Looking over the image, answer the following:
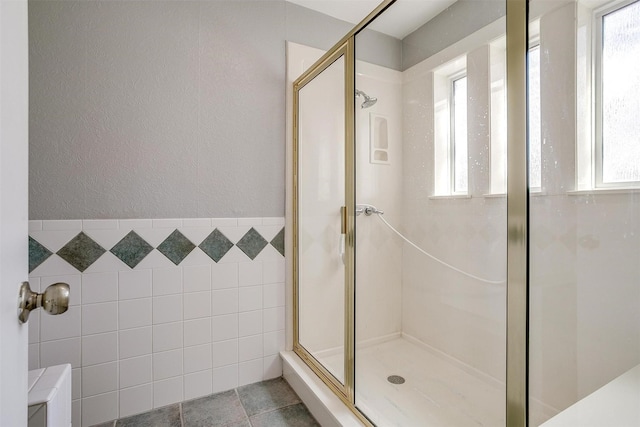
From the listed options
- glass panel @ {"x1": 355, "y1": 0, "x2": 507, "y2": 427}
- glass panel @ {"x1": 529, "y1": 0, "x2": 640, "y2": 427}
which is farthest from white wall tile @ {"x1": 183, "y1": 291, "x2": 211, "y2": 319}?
glass panel @ {"x1": 529, "y1": 0, "x2": 640, "y2": 427}

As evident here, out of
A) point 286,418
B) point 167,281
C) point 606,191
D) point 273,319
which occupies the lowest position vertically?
point 286,418

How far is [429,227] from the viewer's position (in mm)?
1839

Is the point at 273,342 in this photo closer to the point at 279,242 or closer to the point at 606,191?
the point at 279,242

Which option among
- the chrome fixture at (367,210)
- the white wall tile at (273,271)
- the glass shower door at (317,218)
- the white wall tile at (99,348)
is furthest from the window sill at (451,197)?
the white wall tile at (99,348)

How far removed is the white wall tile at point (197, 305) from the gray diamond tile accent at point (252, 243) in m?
0.29

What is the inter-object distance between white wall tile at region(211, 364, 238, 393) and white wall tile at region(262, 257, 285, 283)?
1.61ft

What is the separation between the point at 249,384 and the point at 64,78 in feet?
5.65

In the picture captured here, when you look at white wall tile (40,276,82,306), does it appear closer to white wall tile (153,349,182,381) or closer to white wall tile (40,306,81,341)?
white wall tile (40,306,81,341)

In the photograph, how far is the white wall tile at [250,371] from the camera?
171 cm

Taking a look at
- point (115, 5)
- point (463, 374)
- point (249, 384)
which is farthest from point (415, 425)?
point (115, 5)

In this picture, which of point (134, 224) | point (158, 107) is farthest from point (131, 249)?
point (158, 107)

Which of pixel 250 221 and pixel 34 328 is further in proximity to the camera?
pixel 250 221

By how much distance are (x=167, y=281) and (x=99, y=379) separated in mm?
496
